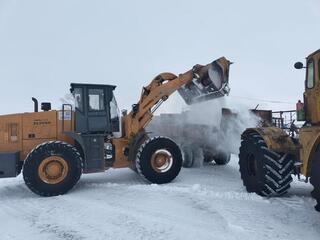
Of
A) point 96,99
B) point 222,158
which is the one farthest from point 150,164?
point 222,158

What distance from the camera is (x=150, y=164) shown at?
9.87 m

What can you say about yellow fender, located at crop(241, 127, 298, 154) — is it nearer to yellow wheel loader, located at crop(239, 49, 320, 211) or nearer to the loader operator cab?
yellow wheel loader, located at crop(239, 49, 320, 211)

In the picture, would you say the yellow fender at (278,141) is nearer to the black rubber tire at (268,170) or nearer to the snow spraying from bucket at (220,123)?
the black rubber tire at (268,170)

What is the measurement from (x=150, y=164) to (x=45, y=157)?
259cm

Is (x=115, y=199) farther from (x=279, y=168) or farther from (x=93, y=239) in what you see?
(x=279, y=168)

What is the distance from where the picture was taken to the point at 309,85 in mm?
7020

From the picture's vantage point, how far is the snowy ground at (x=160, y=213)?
5.69 m

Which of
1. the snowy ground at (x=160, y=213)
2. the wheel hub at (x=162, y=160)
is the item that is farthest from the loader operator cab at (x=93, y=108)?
the snowy ground at (x=160, y=213)

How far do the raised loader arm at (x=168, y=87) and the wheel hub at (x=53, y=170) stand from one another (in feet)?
6.92

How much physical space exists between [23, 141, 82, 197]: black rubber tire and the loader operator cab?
98 cm

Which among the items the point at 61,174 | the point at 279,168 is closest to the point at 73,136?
the point at 61,174

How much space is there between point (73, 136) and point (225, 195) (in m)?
4.02

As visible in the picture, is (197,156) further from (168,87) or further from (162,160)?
(168,87)

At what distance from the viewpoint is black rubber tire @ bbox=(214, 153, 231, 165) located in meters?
13.1
